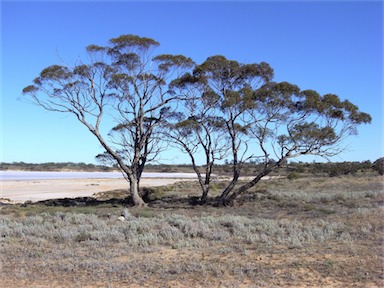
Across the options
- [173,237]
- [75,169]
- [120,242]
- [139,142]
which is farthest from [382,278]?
[75,169]

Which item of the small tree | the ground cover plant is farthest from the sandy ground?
the small tree

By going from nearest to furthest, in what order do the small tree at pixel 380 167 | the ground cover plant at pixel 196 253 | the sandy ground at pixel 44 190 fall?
the ground cover plant at pixel 196 253 < the sandy ground at pixel 44 190 < the small tree at pixel 380 167

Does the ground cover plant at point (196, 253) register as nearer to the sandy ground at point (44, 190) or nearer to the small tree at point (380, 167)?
the sandy ground at point (44, 190)

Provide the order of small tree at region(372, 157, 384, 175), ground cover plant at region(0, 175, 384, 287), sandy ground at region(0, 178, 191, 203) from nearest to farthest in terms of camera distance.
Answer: ground cover plant at region(0, 175, 384, 287), sandy ground at region(0, 178, 191, 203), small tree at region(372, 157, 384, 175)

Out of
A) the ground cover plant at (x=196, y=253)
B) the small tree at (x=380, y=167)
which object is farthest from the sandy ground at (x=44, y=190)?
the small tree at (x=380, y=167)

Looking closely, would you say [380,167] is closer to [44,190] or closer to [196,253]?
[44,190]

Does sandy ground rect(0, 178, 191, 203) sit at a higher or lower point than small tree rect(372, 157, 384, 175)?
lower

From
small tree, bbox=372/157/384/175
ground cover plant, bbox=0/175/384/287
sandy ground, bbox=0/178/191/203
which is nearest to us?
ground cover plant, bbox=0/175/384/287

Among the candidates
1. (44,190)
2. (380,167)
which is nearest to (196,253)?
(44,190)

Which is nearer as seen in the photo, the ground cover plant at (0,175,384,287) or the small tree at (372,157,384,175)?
the ground cover plant at (0,175,384,287)

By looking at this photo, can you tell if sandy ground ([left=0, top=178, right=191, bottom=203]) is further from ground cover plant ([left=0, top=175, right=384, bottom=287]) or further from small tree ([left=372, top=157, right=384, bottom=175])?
small tree ([left=372, top=157, right=384, bottom=175])

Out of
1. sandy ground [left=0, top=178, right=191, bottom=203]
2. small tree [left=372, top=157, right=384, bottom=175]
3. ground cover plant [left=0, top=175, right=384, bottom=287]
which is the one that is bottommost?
sandy ground [left=0, top=178, right=191, bottom=203]

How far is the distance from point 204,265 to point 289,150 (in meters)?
13.4

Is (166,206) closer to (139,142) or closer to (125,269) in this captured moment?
(139,142)
